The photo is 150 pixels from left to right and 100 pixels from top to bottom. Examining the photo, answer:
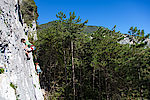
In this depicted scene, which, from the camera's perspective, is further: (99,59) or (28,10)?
(28,10)

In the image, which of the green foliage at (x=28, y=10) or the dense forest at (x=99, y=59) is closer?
the dense forest at (x=99, y=59)

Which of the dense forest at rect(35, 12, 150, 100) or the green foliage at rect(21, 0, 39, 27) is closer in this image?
the dense forest at rect(35, 12, 150, 100)

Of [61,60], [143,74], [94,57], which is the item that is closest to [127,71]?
[143,74]

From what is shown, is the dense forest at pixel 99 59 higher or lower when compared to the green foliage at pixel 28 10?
lower

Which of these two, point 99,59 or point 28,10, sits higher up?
point 28,10

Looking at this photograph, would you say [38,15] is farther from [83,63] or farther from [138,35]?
[138,35]

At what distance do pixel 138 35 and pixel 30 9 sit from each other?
17015 millimetres

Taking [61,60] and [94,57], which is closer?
[94,57]

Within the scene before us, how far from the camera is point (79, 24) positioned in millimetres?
15945

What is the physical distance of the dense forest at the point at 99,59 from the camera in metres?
12.3

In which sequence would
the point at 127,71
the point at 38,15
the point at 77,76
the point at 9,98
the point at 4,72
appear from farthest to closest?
the point at 38,15 → the point at 77,76 → the point at 127,71 → the point at 4,72 → the point at 9,98

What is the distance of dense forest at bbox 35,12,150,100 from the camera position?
12.3 meters

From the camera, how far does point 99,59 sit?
50.5ft

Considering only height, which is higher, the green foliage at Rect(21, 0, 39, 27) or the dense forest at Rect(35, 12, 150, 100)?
the green foliage at Rect(21, 0, 39, 27)
